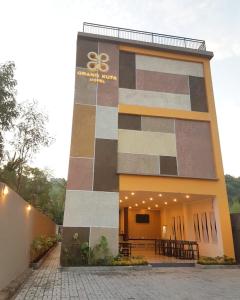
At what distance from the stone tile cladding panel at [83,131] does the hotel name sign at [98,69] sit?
155 cm

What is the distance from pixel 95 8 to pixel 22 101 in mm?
6221

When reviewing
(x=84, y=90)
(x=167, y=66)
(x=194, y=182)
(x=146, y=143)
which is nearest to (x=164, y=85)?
(x=167, y=66)

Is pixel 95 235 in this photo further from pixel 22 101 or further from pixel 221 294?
pixel 22 101

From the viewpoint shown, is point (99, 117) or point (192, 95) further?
point (192, 95)

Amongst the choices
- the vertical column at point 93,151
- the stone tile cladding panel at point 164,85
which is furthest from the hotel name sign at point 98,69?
the stone tile cladding panel at point 164,85

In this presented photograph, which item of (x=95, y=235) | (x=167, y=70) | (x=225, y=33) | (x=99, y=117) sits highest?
(x=225, y=33)

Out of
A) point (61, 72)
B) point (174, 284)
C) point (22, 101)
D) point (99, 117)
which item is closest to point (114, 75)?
point (99, 117)

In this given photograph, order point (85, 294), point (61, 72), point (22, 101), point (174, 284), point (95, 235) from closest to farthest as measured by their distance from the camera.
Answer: point (85, 294) < point (174, 284) < point (95, 235) < point (22, 101) < point (61, 72)

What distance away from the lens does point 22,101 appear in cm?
1359

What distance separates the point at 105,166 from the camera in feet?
35.4

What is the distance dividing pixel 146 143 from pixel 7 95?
6.55 meters

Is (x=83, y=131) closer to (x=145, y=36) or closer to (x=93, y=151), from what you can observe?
(x=93, y=151)

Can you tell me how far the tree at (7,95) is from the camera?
37.0ft

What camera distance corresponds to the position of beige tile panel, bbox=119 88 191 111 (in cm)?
1213
